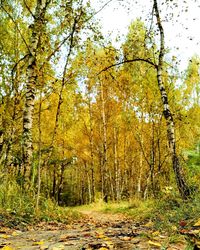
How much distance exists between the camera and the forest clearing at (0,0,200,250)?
3406mm

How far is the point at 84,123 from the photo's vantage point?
17.8m

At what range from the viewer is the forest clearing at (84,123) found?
3406 mm

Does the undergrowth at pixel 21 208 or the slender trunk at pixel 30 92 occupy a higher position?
the slender trunk at pixel 30 92

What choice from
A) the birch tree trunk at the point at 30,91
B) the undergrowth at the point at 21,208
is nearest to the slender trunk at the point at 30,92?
the birch tree trunk at the point at 30,91

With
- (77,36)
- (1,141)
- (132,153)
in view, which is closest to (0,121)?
(1,141)

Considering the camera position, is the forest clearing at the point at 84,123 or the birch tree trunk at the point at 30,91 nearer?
the forest clearing at the point at 84,123

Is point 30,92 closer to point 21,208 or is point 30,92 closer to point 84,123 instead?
point 21,208

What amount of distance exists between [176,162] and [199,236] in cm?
398

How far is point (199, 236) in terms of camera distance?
7.72ft

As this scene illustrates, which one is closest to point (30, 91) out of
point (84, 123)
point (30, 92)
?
point (30, 92)

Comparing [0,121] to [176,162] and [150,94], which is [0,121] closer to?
[150,94]

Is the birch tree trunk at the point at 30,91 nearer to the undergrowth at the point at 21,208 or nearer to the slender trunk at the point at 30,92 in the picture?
the slender trunk at the point at 30,92

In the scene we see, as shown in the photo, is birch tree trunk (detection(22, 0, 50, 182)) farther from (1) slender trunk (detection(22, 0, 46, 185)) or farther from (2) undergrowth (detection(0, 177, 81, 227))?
(2) undergrowth (detection(0, 177, 81, 227))

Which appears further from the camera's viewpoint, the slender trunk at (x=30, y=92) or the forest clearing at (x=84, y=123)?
the slender trunk at (x=30, y=92)
